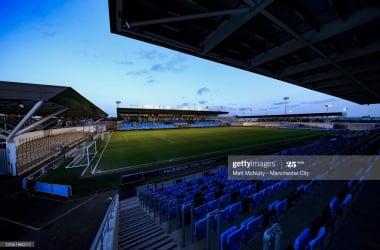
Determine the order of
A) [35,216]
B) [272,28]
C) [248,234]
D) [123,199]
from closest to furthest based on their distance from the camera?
1. [248,234]
2. [272,28]
3. [35,216]
4. [123,199]

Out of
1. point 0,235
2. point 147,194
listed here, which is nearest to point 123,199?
point 147,194

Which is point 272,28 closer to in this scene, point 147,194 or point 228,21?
point 228,21

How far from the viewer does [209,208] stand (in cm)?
460

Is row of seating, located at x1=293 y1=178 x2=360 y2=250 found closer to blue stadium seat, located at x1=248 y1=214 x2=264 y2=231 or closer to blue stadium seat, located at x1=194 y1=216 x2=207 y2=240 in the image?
blue stadium seat, located at x1=248 y1=214 x2=264 y2=231

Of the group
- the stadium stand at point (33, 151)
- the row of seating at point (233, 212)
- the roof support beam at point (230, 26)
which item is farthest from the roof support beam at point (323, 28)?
the stadium stand at point (33, 151)

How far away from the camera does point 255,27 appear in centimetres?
565

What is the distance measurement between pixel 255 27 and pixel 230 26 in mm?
1294

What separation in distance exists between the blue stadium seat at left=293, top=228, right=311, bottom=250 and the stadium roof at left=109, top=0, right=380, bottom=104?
5.16 m

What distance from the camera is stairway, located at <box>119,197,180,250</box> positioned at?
3.92 meters

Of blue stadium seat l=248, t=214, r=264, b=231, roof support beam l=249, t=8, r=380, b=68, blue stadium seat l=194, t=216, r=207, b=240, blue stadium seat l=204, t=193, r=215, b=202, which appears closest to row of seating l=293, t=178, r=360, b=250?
blue stadium seat l=248, t=214, r=264, b=231

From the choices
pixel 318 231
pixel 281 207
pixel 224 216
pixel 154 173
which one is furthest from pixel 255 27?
pixel 154 173

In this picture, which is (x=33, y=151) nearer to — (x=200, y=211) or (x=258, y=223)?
(x=200, y=211)

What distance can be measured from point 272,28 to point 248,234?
A: 6.82m

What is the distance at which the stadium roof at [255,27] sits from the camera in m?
4.35
